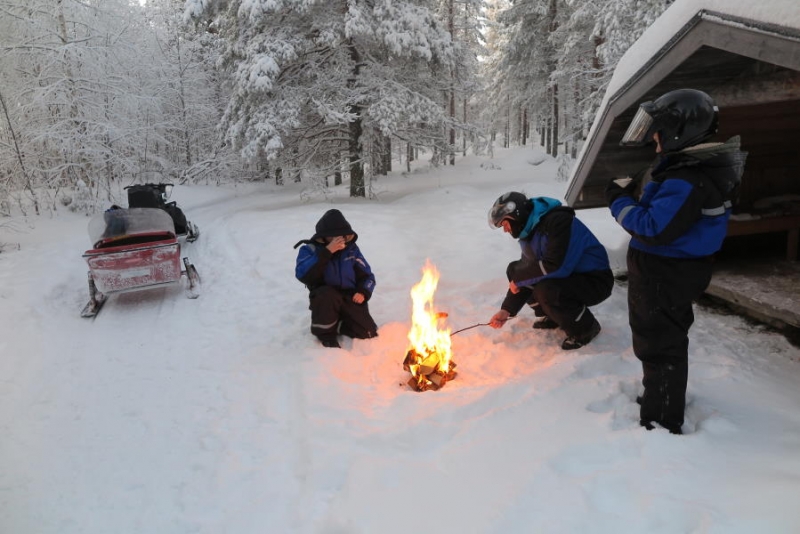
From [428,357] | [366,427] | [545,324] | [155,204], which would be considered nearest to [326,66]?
[155,204]

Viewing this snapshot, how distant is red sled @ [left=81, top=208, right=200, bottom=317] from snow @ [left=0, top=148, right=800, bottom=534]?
1.34ft

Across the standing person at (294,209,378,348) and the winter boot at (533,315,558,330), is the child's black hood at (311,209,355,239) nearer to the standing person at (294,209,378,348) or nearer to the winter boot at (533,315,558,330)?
the standing person at (294,209,378,348)

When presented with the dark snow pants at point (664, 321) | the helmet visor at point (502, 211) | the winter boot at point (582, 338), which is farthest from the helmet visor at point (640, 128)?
the winter boot at point (582, 338)

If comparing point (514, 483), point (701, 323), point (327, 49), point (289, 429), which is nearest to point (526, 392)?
point (514, 483)

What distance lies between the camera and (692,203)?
8.45ft

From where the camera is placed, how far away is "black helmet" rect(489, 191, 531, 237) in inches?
173

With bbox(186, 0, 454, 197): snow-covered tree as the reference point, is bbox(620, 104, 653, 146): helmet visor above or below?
below

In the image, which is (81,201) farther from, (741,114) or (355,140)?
(741,114)

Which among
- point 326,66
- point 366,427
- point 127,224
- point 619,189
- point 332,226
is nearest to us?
point 619,189

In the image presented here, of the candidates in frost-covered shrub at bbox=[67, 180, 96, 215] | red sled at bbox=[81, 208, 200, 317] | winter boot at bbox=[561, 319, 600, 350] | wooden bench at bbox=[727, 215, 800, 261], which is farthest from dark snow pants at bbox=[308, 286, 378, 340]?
frost-covered shrub at bbox=[67, 180, 96, 215]

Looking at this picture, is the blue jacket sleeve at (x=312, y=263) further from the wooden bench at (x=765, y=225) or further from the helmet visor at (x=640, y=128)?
the wooden bench at (x=765, y=225)

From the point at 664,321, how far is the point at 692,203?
73 cm

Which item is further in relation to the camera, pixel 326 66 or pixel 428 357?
pixel 326 66

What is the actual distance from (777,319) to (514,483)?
3.69m
